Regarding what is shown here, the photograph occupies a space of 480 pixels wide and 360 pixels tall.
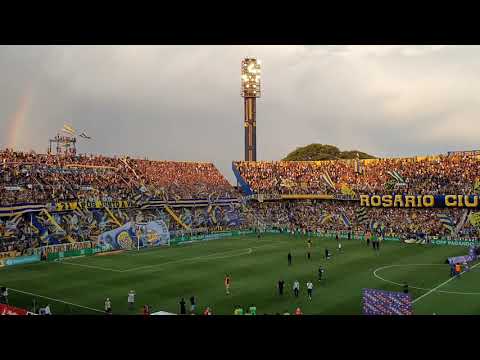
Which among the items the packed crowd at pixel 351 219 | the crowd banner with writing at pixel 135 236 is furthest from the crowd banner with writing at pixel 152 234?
the packed crowd at pixel 351 219

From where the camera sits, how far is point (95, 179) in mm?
54250

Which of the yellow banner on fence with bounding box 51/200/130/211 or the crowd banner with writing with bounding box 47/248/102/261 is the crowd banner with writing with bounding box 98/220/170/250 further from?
the yellow banner on fence with bounding box 51/200/130/211

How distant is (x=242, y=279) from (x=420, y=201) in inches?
1249

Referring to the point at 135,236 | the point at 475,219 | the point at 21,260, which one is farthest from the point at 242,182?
the point at 21,260

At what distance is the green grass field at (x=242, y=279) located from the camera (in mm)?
25000

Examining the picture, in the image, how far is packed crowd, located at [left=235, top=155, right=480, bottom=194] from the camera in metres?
57.0

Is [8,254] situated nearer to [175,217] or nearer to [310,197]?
[175,217]

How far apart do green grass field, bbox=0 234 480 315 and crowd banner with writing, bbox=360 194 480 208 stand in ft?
28.9

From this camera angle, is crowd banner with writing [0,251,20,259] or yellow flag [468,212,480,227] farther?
yellow flag [468,212,480,227]

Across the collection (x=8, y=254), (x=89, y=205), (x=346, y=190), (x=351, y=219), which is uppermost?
(x=346, y=190)

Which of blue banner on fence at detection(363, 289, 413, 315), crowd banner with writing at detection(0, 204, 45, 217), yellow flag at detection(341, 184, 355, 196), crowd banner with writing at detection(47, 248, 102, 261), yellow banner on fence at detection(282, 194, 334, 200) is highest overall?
yellow flag at detection(341, 184, 355, 196)

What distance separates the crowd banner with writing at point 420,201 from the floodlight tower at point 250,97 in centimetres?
3936

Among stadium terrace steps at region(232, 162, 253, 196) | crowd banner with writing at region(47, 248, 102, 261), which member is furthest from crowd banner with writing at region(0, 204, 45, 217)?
stadium terrace steps at region(232, 162, 253, 196)
